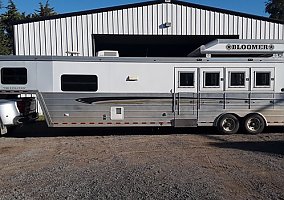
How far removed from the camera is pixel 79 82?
38.2ft

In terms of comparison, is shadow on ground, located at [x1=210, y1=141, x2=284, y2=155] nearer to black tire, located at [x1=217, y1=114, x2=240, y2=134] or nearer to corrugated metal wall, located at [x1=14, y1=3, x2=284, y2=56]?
black tire, located at [x1=217, y1=114, x2=240, y2=134]

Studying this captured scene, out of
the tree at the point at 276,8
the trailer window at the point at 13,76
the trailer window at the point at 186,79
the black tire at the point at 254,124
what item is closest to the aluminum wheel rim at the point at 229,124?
the black tire at the point at 254,124

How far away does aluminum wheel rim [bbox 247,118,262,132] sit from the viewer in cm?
1210

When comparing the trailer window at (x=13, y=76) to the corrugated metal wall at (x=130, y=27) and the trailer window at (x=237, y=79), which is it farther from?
the corrugated metal wall at (x=130, y=27)

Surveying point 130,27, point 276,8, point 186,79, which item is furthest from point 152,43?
point 276,8

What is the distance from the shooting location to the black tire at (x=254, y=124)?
12.1 m

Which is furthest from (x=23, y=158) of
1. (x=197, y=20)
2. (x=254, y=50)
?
(x=197, y=20)

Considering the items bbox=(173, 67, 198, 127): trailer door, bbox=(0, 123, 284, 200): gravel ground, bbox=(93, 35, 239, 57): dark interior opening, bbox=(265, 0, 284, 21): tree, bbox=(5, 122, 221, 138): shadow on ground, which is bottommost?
bbox=(0, 123, 284, 200): gravel ground

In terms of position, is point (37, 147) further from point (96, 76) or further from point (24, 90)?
point (96, 76)

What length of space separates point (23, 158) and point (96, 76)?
4037mm

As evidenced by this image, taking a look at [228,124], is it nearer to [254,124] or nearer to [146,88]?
[254,124]

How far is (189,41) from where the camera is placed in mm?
21281

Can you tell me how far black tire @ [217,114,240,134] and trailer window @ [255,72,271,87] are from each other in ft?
4.69

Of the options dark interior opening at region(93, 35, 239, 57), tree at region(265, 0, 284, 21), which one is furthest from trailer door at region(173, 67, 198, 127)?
tree at region(265, 0, 284, 21)
